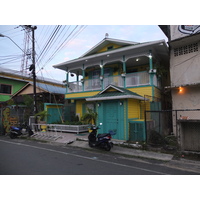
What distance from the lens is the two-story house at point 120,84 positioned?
9.67m

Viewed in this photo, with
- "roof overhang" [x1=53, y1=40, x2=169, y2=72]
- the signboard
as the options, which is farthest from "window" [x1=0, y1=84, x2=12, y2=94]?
the signboard

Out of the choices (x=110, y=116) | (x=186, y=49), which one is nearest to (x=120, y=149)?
(x=110, y=116)

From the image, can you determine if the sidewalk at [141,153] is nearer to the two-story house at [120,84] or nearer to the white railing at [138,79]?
the two-story house at [120,84]

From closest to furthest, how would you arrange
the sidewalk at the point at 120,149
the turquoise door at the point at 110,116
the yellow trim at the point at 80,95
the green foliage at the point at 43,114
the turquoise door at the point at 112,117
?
the sidewalk at the point at 120,149
the turquoise door at the point at 112,117
the turquoise door at the point at 110,116
the green foliage at the point at 43,114
the yellow trim at the point at 80,95

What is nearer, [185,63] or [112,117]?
[112,117]

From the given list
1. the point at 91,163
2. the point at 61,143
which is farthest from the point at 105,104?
the point at 91,163

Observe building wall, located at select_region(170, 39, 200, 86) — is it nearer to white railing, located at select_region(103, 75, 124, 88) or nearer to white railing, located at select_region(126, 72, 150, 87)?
white railing, located at select_region(126, 72, 150, 87)

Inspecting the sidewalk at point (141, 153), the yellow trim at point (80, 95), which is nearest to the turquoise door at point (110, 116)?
the sidewalk at point (141, 153)

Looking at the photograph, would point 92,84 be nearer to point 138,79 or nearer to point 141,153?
point 138,79

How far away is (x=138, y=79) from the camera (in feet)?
40.1

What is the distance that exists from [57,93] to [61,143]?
27.0ft

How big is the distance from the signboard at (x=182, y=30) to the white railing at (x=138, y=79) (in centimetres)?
322

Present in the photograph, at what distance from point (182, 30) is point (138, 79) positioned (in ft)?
14.3

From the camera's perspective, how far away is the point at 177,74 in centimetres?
1138
